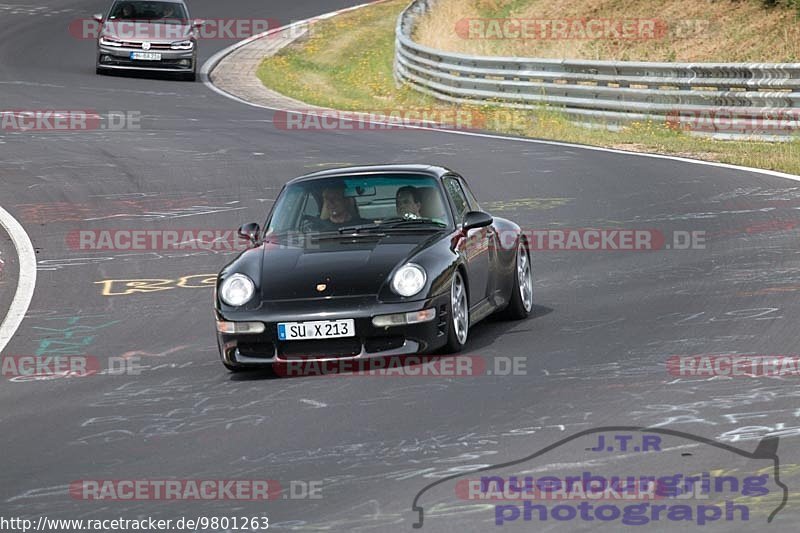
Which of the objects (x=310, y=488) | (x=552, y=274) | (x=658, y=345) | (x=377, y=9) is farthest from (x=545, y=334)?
(x=377, y=9)

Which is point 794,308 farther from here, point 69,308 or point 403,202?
point 69,308

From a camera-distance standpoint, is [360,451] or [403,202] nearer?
[360,451]

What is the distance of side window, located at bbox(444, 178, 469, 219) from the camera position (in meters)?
11.4

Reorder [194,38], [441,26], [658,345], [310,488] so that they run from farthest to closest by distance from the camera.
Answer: [441,26], [194,38], [658,345], [310,488]

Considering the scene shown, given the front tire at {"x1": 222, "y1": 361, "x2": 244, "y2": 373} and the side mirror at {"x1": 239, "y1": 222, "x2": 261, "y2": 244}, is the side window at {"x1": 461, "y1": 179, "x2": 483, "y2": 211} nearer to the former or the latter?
the side mirror at {"x1": 239, "y1": 222, "x2": 261, "y2": 244}

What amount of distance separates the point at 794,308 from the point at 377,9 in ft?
127

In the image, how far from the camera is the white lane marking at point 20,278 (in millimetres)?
12352

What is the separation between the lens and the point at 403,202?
36.4 ft

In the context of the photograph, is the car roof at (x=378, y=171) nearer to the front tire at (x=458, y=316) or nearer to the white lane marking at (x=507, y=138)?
the front tire at (x=458, y=316)

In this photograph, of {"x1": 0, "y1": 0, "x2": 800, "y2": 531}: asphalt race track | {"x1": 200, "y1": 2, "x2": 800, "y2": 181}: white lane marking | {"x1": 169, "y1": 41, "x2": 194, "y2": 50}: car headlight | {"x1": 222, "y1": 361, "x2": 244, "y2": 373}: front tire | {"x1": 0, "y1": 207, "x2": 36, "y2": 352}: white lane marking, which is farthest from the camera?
{"x1": 169, "y1": 41, "x2": 194, "y2": 50}: car headlight

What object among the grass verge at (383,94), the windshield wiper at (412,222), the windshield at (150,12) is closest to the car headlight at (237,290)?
the windshield wiper at (412,222)

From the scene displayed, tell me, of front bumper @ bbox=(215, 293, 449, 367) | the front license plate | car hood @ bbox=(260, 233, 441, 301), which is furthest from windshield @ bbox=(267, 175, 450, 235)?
the front license plate

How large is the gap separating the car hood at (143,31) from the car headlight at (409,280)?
965 inches

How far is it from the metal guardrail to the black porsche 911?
12632mm
